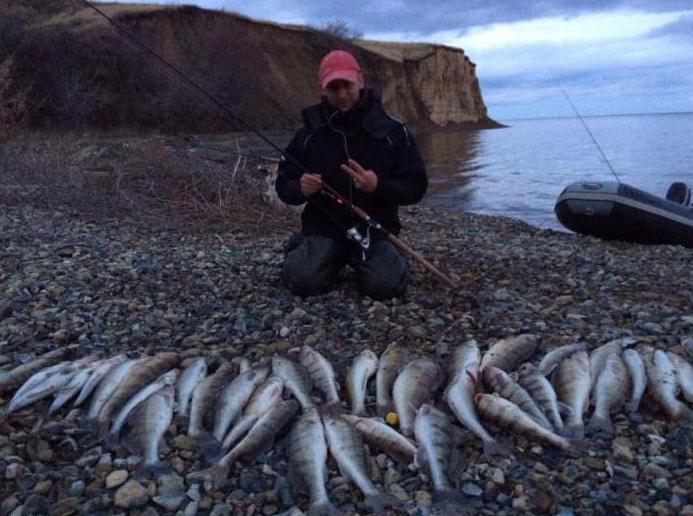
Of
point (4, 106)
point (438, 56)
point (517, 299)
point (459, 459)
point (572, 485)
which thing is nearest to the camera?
point (572, 485)

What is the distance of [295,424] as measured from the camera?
10.3 feet

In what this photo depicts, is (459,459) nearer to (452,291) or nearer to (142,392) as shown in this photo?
(142,392)

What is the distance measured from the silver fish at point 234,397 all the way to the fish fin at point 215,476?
285mm

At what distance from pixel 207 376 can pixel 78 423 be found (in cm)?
76

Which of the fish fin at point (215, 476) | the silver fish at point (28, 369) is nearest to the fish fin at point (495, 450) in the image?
the fish fin at point (215, 476)

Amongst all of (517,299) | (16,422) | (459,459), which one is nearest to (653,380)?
(459,459)

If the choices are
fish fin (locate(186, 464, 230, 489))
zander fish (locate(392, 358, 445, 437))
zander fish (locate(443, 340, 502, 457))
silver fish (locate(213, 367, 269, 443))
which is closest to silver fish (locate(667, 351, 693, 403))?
zander fish (locate(443, 340, 502, 457))

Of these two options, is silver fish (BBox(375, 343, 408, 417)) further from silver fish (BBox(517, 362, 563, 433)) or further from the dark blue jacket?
the dark blue jacket

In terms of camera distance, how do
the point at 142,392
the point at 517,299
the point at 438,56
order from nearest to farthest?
the point at 142,392 < the point at 517,299 < the point at 438,56

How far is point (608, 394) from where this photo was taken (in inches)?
133

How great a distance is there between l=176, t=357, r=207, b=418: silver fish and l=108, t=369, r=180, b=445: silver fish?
5 cm

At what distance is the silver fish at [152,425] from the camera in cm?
283

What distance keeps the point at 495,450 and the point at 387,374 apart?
0.85 metres

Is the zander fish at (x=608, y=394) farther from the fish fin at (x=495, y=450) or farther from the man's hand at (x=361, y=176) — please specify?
the man's hand at (x=361, y=176)
